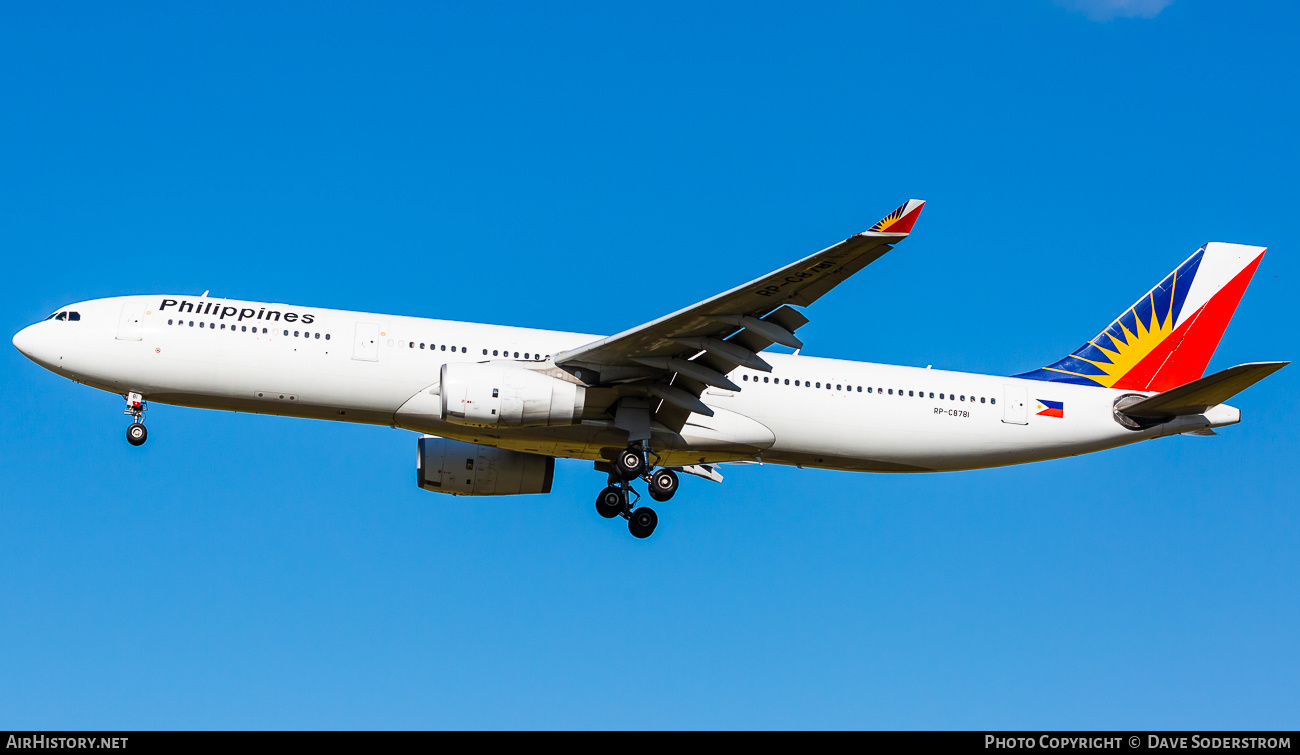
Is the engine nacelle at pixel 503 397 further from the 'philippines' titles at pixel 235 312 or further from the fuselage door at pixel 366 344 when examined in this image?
the 'philippines' titles at pixel 235 312

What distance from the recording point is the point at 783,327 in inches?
861

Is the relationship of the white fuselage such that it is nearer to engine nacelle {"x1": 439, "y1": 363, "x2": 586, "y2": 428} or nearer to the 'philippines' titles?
the 'philippines' titles

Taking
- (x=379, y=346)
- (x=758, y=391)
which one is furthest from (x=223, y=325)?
(x=758, y=391)

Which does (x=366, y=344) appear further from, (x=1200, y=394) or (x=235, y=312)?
(x=1200, y=394)

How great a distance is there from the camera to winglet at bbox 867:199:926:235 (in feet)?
59.7

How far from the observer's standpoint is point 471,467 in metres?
27.6

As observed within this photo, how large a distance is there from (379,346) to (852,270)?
9.68 meters

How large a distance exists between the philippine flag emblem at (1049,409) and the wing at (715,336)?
783 cm

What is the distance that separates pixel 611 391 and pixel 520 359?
6.80ft

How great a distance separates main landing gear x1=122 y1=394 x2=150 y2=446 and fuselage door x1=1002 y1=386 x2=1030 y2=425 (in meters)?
18.2

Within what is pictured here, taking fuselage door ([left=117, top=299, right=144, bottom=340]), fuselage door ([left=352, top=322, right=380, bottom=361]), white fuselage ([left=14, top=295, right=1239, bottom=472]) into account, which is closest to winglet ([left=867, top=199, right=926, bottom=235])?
white fuselage ([left=14, top=295, right=1239, bottom=472])
